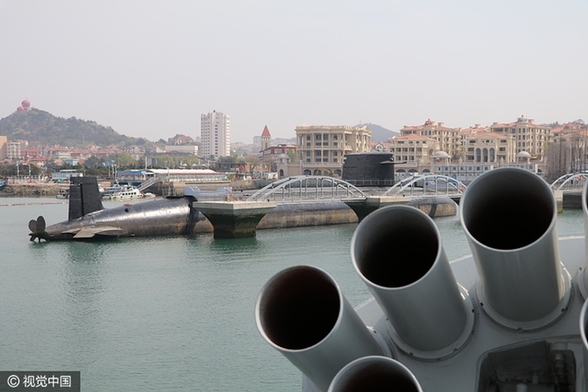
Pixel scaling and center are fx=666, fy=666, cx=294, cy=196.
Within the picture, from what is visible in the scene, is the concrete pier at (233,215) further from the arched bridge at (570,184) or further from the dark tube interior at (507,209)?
the dark tube interior at (507,209)

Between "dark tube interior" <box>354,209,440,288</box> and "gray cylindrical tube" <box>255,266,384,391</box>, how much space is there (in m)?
0.24

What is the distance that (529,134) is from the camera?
381ft

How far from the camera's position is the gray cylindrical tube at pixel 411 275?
2928 millimetres

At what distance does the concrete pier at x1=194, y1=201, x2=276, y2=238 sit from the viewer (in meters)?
31.6

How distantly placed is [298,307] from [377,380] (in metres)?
0.60

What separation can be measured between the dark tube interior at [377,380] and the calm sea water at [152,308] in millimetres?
7502

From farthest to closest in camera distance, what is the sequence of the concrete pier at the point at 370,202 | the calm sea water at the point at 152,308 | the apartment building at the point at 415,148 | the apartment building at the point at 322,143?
the apartment building at the point at 322,143, the apartment building at the point at 415,148, the concrete pier at the point at 370,202, the calm sea water at the point at 152,308

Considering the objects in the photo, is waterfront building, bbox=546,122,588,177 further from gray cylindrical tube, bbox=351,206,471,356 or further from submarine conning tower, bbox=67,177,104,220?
gray cylindrical tube, bbox=351,206,471,356

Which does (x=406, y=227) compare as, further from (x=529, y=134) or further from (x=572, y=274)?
(x=529, y=134)

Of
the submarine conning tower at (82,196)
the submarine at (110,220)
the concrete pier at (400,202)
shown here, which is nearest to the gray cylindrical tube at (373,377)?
the submarine at (110,220)

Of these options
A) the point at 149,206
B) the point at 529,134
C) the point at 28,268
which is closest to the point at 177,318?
the point at 28,268

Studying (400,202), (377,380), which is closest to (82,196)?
(400,202)

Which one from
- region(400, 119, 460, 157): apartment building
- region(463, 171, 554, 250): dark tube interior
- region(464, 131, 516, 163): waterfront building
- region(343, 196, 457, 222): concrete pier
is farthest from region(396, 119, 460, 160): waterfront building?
region(463, 171, 554, 250): dark tube interior

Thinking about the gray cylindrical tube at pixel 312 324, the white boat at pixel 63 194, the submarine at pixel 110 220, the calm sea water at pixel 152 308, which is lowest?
the white boat at pixel 63 194
